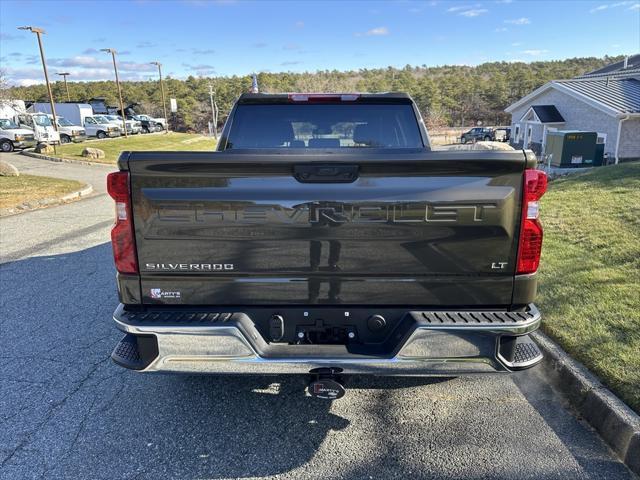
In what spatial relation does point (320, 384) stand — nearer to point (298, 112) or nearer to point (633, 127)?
point (298, 112)

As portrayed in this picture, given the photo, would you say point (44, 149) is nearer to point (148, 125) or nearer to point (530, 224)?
point (148, 125)

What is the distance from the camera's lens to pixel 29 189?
13.6 m

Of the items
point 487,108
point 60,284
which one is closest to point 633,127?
point 60,284

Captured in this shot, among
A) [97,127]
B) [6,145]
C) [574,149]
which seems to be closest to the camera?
[574,149]

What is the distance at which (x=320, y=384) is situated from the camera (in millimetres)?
2570

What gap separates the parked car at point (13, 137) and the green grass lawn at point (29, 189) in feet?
48.8

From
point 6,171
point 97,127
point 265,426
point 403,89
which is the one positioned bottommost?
point 265,426

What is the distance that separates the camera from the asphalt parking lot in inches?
104

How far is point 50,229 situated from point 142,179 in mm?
8023

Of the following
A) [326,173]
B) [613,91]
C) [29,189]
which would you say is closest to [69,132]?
[29,189]

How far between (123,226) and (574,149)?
27.6m

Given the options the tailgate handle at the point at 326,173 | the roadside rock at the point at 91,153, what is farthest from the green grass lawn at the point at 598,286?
the roadside rock at the point at 91,153

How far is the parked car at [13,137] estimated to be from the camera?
2836cm

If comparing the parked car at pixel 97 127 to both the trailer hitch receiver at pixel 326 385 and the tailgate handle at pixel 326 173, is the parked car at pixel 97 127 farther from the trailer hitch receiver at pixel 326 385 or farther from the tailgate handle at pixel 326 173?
the trailer hitch receiver at pixel 326 385
